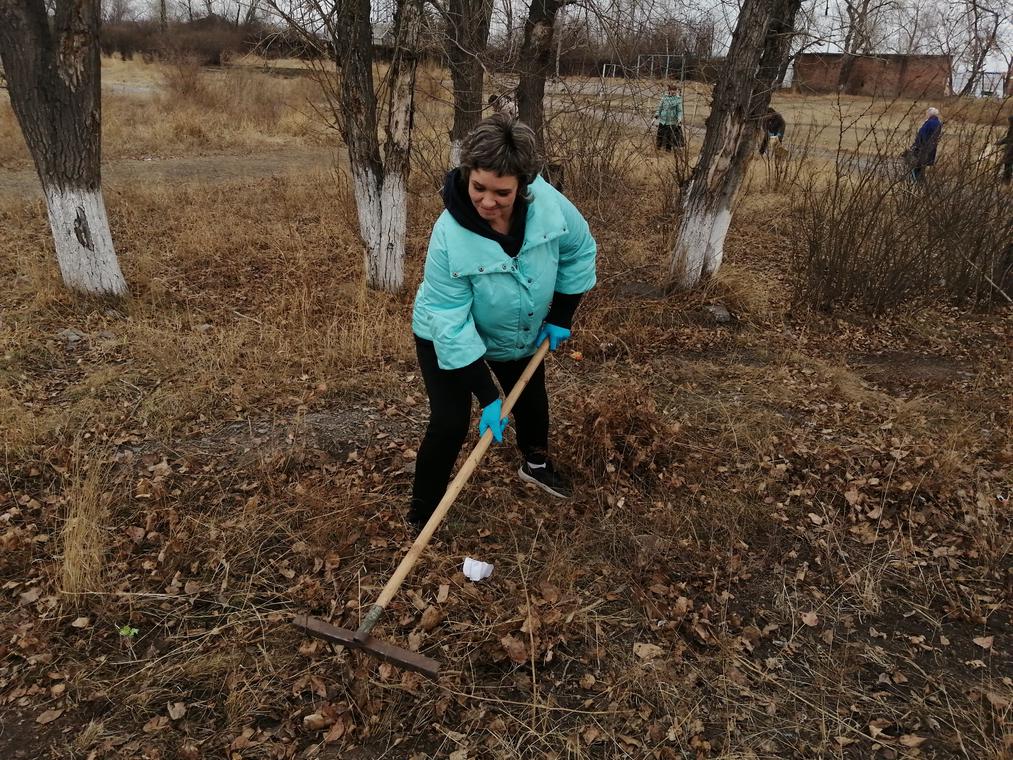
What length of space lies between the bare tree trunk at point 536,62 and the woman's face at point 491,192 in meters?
4.57

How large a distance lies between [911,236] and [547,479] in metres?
4.16

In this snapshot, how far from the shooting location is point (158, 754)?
6.90 ft

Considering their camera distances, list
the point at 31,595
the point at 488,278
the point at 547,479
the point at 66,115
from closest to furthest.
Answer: the point at 488,278, the point at 31,595, the point at 547,479, the point at 66,115

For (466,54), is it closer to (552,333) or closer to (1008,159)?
(552,333)

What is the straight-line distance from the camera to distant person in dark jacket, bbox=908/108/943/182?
17.3ft

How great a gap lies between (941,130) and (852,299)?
143 centimetres

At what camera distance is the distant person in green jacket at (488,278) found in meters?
2.19

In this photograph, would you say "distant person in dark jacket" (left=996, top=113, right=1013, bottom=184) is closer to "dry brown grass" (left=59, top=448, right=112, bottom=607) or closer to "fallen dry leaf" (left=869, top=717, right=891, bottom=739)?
"fallen dry leaf" (left=869, top=717, right=891, bottom=739)

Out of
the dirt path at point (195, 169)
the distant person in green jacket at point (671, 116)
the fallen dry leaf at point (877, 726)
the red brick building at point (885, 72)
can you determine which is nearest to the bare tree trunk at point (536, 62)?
the distant person in green jacket at point (671, 116)

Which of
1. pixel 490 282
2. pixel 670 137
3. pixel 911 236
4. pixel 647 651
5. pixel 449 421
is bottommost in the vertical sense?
pixel 647 651

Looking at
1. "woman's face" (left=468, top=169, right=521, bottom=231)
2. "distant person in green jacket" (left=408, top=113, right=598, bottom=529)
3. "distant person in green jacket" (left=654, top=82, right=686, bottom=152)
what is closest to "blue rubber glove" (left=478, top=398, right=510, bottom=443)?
"distant person in green jacket" (left=408, top=113, right=598, bottom=529)

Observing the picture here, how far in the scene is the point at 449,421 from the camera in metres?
2.61

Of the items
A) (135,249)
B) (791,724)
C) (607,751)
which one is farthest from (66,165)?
(791,724)

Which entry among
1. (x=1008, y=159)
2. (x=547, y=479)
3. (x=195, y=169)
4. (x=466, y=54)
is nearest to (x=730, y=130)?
(x=1008, y=159)
